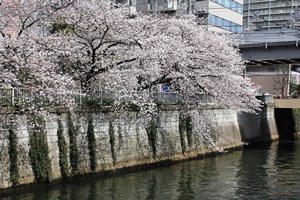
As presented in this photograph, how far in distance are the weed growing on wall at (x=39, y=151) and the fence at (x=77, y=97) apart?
0.82 metres

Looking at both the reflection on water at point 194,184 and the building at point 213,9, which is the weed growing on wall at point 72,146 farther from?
the building at point 213,9

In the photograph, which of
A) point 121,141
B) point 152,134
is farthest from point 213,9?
point 121,141

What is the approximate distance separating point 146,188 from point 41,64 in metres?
6.35

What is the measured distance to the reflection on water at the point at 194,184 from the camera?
17000 millimetres

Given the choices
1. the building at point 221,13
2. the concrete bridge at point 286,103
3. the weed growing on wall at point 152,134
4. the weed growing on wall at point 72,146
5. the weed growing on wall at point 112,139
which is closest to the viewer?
the weed growing on wall at point 72,146

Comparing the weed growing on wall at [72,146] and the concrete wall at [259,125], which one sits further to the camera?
the concrete wall at [259,125]

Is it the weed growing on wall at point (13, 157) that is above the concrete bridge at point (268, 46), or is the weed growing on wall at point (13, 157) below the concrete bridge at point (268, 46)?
below

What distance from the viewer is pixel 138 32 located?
22828 mm

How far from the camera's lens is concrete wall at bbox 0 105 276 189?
55.7 feet

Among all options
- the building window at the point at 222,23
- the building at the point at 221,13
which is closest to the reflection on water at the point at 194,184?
the building at the point at 221,13

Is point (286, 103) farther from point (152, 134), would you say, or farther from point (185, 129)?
point (152, 134)

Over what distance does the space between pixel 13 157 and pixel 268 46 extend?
920 inches

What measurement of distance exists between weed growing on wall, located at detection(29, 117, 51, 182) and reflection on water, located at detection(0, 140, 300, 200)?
0.54m

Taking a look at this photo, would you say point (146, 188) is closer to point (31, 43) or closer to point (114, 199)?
point (114, 199)
